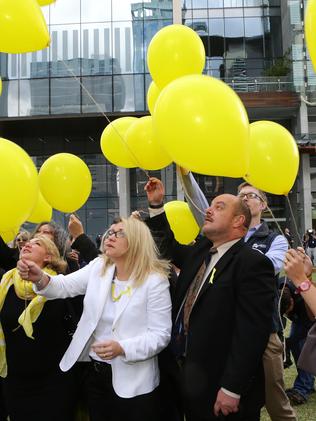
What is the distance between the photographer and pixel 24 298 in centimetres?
310

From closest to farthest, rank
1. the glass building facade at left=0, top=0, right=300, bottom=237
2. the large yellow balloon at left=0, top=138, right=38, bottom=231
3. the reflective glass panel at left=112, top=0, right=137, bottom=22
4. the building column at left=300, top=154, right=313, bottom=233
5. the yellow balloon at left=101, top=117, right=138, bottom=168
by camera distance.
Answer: the large yellow balloon at left=0, top=138, right=38, bottom=231
the yellow balloon at left=101, top=117, right=138, bottom=168
the reflective glass panel at left=112, top=0, right=137, bottom=22
the glass building facade at left=0, top=0, right=300, bottom=237
the building column at left=300, top=154, right=313, bottom=233

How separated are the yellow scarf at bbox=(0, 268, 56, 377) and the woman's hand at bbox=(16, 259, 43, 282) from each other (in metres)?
0.30

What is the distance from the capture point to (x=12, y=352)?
3023 millimetres

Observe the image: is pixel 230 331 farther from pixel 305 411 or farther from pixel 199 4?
pixel 199 4

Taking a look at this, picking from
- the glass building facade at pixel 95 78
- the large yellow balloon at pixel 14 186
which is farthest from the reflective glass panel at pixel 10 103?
the large yellow balloon at pixel 14 186

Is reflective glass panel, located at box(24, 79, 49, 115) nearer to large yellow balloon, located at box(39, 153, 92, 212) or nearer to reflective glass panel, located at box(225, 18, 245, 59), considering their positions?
reflective glass panel, located at box(225, 18, 245, 59)

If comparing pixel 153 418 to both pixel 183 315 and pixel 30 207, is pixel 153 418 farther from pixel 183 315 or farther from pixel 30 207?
pixel 30 207

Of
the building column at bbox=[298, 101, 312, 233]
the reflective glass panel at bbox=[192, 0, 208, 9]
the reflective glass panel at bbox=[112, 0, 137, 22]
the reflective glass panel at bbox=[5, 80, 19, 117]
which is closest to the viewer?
the reflective glass panel at bbox=[112, 0, 137, 22]

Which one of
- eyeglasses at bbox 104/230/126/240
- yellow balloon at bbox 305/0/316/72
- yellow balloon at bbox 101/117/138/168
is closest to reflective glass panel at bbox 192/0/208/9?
yellow balloon at bbox 101/117/138/168

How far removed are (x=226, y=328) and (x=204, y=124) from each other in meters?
1.13

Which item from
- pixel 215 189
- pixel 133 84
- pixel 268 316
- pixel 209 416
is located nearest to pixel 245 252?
pixel 268 316

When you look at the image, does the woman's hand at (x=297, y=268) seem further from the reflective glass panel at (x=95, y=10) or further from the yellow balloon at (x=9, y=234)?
the reflective glass panel at (x=95, y=10)

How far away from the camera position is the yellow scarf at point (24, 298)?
2.89 m

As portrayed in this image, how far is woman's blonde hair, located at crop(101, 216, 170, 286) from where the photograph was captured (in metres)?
2.79
